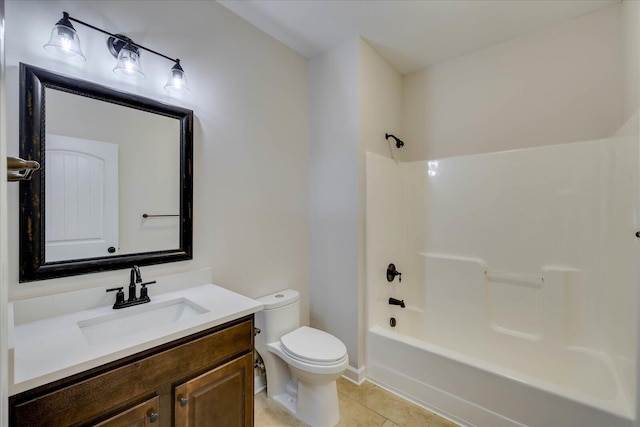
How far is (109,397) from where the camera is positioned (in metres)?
0.91

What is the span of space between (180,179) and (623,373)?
2.64m

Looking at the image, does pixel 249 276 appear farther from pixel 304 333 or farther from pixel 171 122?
pixel 171 122

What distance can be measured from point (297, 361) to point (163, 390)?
2.55ft

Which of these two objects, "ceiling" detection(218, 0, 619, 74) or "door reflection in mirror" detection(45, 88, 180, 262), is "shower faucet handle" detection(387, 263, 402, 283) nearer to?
"door reflection in mirror" detection(45, 88, 180, 262)

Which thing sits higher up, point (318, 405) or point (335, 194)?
point (335, 194)

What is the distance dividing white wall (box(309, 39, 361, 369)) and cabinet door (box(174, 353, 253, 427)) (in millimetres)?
988

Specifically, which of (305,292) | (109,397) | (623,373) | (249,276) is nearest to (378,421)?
(305,292)

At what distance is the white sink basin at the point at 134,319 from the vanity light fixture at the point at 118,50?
115cm

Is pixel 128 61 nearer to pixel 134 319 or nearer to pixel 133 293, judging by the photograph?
pixel 133 293

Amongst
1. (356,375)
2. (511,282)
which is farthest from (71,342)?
(511,282)

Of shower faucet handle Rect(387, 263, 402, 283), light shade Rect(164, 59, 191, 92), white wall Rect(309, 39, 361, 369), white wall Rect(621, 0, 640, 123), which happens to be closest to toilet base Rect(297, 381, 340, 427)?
white wall Rect(309, 39, 361, 369)

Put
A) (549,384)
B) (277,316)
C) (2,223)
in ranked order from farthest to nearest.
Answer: (277,316)
(549,384)
(2,223)

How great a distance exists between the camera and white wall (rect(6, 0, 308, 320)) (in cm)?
117

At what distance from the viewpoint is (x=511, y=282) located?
2074mm
